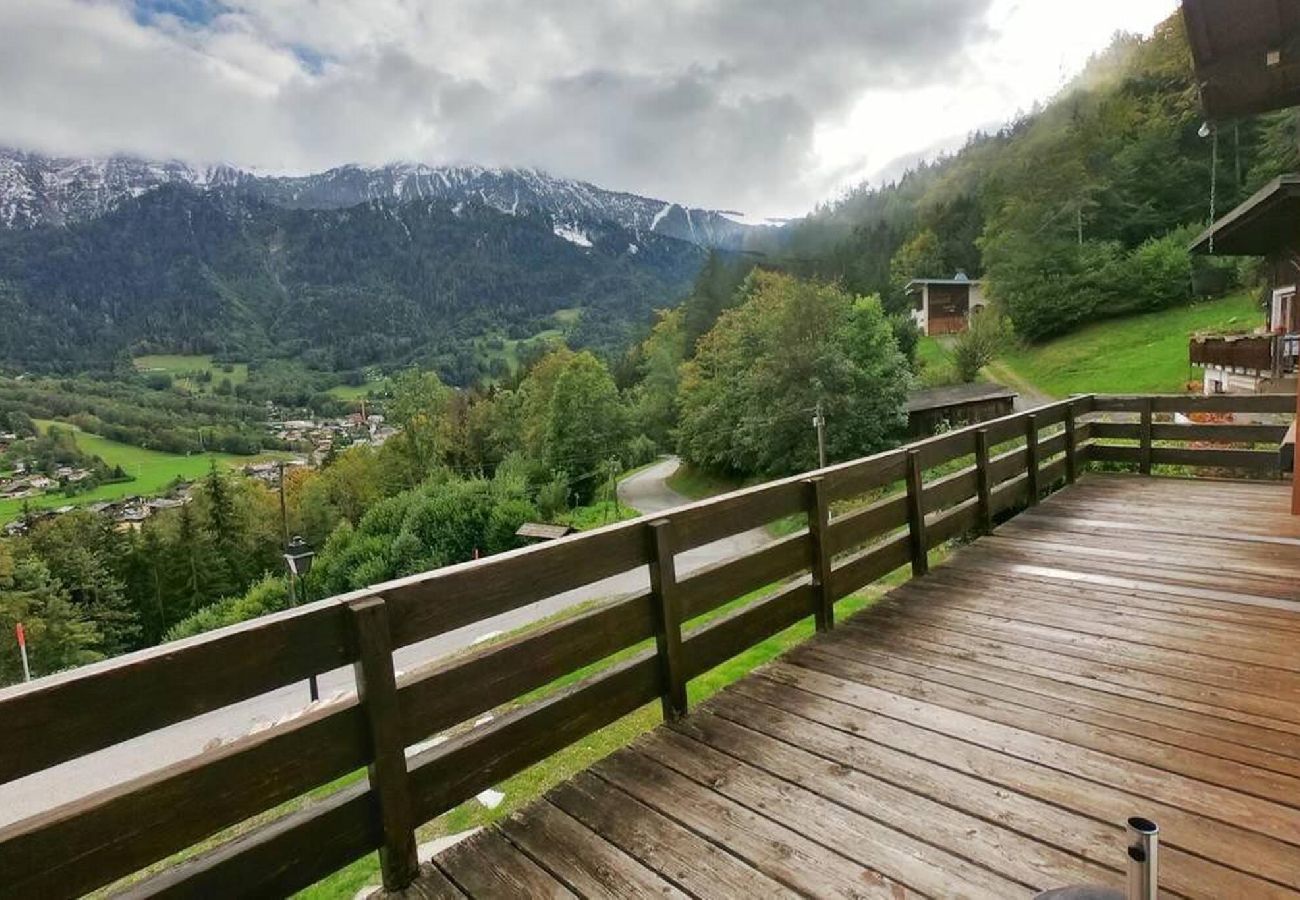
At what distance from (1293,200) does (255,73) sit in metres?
201

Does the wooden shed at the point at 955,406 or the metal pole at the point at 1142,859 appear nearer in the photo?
the metal pole at the point at 1142,859

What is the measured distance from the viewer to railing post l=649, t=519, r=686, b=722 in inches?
118

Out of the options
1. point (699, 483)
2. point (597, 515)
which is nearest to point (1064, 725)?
point (597, 515)

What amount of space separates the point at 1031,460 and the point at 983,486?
1.25 m

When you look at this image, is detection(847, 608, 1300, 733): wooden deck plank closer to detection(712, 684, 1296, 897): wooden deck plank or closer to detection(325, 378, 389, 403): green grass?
detection(712, 684, 1296, 897): wooden deck plank

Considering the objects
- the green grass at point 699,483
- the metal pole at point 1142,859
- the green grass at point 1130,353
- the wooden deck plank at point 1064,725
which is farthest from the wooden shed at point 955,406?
the metal pole at point 1142,859

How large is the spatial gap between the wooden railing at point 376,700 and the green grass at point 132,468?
68.4m

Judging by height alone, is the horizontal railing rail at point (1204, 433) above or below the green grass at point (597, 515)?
above

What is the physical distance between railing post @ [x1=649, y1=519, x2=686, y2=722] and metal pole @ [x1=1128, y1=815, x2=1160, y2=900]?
1941mm

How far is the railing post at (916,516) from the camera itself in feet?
15.5

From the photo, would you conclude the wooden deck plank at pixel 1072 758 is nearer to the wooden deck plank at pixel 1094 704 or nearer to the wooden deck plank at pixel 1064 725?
the wooden deck plank at pixel 1064 725

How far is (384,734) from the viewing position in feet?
6.81

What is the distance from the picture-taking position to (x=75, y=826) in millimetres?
1542

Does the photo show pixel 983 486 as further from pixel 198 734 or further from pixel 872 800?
pixel 198 734
